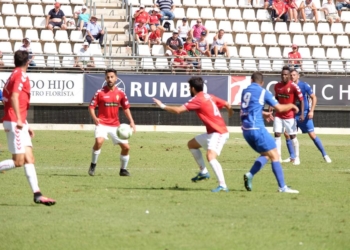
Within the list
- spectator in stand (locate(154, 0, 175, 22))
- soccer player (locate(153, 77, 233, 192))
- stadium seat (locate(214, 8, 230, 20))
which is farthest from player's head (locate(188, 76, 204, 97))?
stadium seat (locate(214, 8, 230, 20))

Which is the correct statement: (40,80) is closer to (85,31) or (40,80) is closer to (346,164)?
(85,31)

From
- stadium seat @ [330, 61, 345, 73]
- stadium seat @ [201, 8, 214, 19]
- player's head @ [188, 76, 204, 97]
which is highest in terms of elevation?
player's head @ [188, 76, 204, 97]

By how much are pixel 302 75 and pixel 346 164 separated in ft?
44.5

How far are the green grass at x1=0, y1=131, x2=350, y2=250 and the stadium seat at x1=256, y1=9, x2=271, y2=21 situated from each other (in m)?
19.3

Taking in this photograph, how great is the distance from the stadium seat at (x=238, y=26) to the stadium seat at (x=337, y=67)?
423 centimetres

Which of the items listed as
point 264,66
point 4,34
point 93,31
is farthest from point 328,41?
point 4,34

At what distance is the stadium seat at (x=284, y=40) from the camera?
123 feet

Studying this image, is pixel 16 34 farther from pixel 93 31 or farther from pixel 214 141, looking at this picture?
pixel 214 141

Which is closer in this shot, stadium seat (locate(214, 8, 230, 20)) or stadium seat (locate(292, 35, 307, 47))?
stadium seat (locate(292, 35, 307, 47))

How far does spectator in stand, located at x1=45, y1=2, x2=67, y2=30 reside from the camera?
114 feet

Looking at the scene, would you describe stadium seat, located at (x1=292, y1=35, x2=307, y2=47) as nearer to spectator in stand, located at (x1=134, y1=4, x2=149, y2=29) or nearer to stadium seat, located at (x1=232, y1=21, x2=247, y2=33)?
stadium seat, located at (x1=232, y1=21, x2=247, y2=33)

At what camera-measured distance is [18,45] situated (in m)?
33.7

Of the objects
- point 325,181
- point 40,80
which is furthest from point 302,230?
point 40,80

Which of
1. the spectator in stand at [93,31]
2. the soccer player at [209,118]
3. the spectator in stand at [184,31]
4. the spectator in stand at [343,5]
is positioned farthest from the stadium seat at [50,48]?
the soccer player at [209,118]
